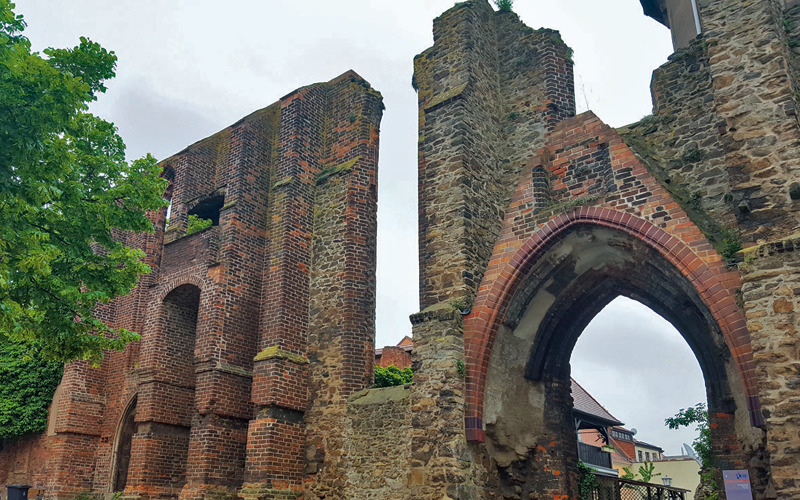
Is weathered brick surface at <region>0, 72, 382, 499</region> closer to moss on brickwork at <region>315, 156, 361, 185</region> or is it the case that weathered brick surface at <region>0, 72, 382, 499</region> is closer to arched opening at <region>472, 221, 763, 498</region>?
moss on brickwork at <region>315, 156, 361, 185</region>

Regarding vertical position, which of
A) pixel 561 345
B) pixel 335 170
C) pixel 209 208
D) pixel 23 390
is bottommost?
pixel 23 390

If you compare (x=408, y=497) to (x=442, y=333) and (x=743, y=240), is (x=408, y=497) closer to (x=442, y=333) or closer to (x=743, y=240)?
(x=442, y=333)

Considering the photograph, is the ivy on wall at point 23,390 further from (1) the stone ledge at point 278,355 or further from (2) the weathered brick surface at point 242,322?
(1) the stone ledge at point 278,355

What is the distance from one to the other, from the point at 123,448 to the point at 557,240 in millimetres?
12100

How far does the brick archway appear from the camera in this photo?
7.96 meters

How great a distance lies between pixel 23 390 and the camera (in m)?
17.1

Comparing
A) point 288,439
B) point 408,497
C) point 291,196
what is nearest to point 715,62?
point 408,497

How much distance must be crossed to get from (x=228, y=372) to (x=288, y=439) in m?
2.03

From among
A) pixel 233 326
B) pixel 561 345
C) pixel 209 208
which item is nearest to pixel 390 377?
pixel 233 326

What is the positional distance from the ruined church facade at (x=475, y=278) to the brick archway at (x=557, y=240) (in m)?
0.03

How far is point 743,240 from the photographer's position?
25.7ft

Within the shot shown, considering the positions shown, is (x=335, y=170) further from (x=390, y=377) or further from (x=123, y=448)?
(x=123, y=448)

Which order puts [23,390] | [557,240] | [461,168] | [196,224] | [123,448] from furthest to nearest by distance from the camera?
[23,390]
[196,224]
[123,448]
[461,168]
[557,240]

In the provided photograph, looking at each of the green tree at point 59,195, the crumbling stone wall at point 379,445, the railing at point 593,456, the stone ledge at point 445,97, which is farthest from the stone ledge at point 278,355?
the railing at point 593,456
